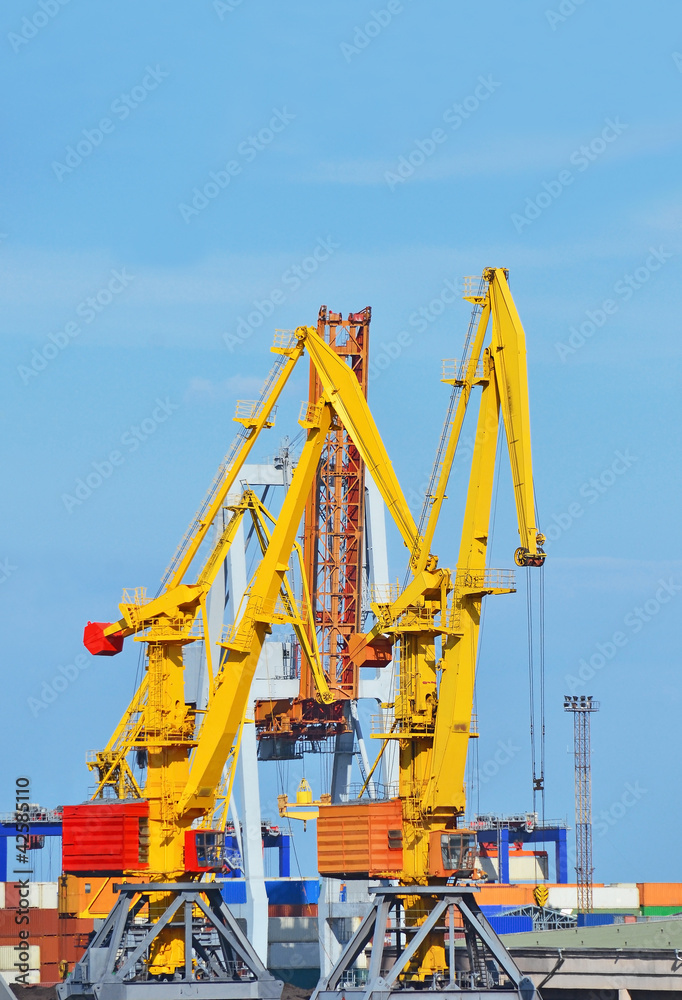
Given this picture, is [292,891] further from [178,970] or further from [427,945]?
[427,945]

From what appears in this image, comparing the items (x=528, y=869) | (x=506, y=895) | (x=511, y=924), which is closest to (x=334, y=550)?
(x=511, y=924)

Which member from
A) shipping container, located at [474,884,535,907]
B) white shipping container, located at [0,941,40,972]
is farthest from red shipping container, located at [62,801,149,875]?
shipping container, located at [474,884,535,907]

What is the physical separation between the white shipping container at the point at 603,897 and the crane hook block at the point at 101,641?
5445 centimetres

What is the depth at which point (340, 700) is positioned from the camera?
7688 cm

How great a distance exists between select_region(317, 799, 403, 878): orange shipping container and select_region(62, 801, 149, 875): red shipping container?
7.58 m

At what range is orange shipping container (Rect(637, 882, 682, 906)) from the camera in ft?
356

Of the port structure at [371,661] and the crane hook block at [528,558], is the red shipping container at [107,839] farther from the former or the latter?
the crane hook block at [528,558]

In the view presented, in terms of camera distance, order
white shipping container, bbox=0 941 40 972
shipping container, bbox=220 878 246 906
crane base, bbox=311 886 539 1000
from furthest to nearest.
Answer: shipping container, bbox=220 878 246 906
white shipping container, bbox=0 941 40 972
crane base, bbox=311 886 539 1000

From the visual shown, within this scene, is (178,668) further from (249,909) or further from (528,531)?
(249,909)

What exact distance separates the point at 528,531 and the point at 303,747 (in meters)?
37.9

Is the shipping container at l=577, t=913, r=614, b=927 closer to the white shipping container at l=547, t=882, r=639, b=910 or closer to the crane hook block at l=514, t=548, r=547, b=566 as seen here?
the white shipping container at l=547, t=882, r=639, b=910

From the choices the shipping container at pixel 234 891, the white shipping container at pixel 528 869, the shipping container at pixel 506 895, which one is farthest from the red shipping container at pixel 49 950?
the white shipping container at pixel 528 869

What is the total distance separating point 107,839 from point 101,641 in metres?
7.34

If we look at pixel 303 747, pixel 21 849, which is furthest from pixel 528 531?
pixel 303 747
